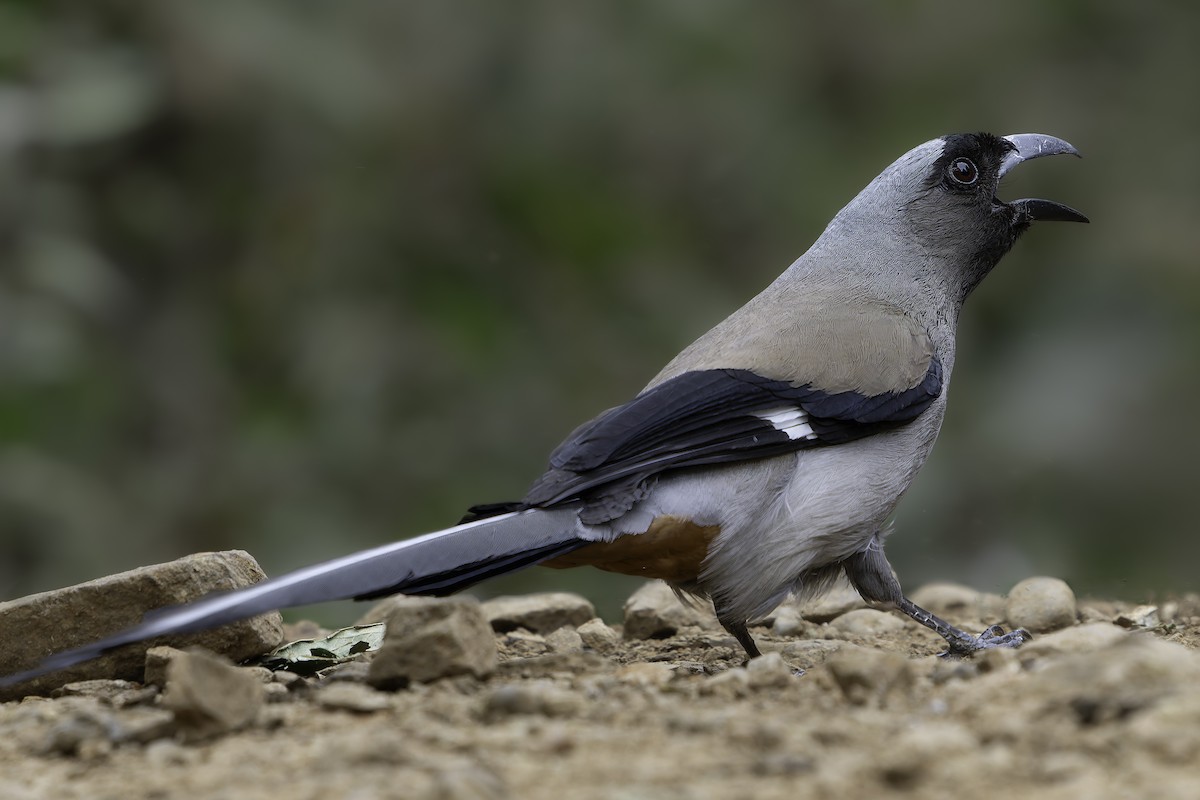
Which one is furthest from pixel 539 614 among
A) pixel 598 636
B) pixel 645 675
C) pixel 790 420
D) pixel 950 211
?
pixel 950 211

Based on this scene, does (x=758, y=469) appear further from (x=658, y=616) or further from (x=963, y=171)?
(x=963, y=171)

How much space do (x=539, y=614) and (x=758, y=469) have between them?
108 cm

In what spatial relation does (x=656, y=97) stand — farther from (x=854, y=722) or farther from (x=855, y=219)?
(x=854, y=722)

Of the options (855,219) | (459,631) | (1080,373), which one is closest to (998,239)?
(855,219)

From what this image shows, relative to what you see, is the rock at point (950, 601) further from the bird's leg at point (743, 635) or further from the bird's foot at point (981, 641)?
the bird's leg at point (743, 635)

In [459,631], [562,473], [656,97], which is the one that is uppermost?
[656,97]

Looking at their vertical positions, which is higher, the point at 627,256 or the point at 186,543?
the point at 627,256

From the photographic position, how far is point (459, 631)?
329 centimetres

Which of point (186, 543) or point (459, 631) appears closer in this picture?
point (459, 631)

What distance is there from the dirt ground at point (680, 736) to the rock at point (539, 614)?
1417 mm

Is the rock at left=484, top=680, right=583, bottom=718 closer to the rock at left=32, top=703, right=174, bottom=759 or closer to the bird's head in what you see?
the rock at left=32, top=703, right=174, bottom=759

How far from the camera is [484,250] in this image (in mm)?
8062

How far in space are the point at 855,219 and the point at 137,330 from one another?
4.21 metres

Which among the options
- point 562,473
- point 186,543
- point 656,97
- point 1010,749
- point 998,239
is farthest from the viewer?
point 656,97
